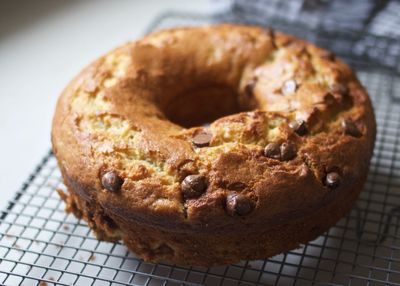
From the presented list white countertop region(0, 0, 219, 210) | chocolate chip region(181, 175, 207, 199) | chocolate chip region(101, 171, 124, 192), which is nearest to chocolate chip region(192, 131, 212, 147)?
chocolate chip region(181, 175, 207, 199)

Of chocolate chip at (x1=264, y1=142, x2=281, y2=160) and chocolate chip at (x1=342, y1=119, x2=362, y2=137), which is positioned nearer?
chocolate chip at (x1=264, y1=142, x2=281, y2=160)

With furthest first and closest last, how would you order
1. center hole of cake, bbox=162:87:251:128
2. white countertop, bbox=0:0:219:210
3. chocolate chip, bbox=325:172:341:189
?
1. white countertop, bbox=0:0:219:210
2. center hole of cake, bbox=162:87:251:128
3. chocolate chip, bbox=325:172:341:189

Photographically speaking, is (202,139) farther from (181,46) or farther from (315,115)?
(181,46)

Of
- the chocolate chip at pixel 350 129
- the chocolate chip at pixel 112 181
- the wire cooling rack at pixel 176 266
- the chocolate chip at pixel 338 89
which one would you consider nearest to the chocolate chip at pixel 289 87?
the chocolate chip at pixel 338 89

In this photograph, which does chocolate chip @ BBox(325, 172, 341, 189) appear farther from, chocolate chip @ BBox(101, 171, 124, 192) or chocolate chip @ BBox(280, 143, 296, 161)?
chocolate chip @ BBox(101, 171, 124, 192)

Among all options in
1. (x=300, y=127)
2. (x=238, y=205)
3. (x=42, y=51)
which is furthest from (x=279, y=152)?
(x=42, y=51)

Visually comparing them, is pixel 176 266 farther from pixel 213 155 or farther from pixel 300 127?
pixel 300 127

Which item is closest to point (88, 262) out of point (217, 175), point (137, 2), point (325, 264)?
point (217, 175)

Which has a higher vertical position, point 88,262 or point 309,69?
point 309,69
